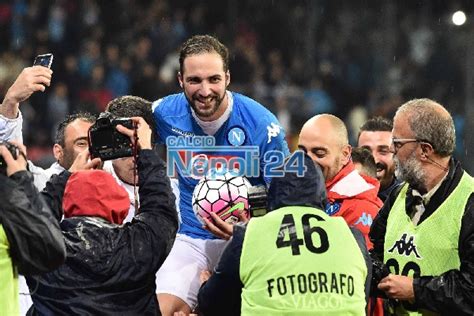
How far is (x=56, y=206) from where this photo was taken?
4.54m

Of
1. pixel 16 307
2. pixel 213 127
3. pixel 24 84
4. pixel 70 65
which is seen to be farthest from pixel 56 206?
pixel 70 65

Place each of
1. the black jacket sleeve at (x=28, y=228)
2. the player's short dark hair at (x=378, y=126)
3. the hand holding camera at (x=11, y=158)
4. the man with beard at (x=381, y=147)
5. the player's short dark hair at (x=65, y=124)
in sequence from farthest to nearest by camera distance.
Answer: the player's short dark hair at (x=378, y=126) → the man with beard at (x=381, y=147) → the player's short dark hair at (x=65, y=124) → the hand holding camera at (x=11, y=158) → the black jacket sleeve at (x=28, y=228)

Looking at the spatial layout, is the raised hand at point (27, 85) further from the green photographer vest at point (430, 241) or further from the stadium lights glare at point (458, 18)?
the stadium lights glare at point (458, 18)

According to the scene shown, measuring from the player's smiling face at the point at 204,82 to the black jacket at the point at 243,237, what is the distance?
1.61m

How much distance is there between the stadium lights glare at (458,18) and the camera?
1388 centimetres

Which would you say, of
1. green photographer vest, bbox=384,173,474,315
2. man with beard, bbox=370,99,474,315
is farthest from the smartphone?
green photographer vest, bbox=384,173,474,315

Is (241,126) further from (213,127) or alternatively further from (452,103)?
(452,103)

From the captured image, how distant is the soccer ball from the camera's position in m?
5.32

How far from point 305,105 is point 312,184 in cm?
972

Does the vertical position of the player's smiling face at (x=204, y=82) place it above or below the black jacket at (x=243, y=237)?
above

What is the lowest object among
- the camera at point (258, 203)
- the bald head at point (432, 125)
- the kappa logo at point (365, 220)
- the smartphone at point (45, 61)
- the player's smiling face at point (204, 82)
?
the kappa logo at point (365, 220)

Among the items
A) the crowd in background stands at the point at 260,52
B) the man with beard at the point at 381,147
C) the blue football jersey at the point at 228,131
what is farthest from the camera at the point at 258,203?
the crowd in background stands at the point at 260,52

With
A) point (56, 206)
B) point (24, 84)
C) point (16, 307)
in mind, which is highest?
A: point (24, 84)
